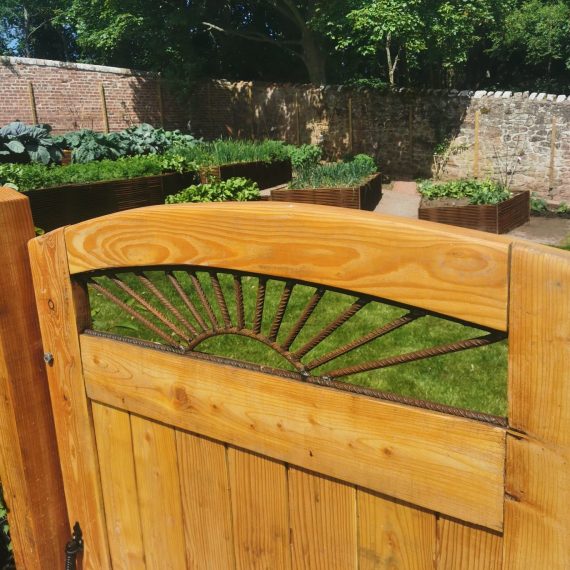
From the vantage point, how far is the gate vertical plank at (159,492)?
1.64 m

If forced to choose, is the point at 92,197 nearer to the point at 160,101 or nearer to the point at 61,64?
the point at 61,64

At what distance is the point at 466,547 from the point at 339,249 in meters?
0.61

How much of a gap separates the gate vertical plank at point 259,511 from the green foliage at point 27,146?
9.29m

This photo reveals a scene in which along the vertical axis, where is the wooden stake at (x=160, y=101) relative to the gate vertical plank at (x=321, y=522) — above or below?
above

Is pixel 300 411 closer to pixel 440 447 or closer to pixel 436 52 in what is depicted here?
pixel 440 447

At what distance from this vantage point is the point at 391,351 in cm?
494

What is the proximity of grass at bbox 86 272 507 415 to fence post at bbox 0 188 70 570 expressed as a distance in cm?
156

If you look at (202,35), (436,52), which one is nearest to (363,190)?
(436,52)

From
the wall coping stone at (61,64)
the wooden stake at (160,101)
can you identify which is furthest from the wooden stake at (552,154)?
the wall coping stone at (61,64)

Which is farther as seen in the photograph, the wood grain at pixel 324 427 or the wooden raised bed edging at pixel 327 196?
the wooden raised bed edging at pixel 327 196

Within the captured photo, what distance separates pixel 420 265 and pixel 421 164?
694 inches

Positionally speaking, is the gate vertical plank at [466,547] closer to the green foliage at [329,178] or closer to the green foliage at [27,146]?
the green foliage at [329,178]

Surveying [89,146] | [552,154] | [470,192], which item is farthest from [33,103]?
[552,154]

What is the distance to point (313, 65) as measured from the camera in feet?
68.1
